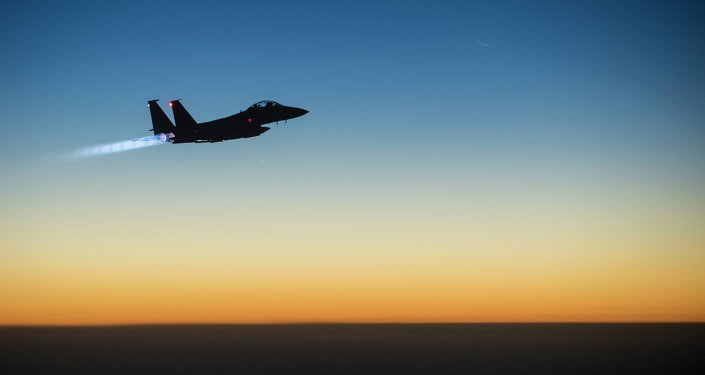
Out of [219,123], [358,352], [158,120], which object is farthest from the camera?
[358,352]

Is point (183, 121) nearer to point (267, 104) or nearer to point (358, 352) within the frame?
point (267, 104)

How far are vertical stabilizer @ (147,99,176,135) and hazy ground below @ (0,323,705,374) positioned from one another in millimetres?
47428

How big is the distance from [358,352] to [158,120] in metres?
71.2

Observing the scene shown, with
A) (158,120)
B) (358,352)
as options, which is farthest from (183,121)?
(358,352)

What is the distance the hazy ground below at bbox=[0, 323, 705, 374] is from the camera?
9090 centimetres

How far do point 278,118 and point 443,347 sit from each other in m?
79.2

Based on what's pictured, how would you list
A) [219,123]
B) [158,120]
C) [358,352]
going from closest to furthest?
[219,123], [158,120], [358,352]

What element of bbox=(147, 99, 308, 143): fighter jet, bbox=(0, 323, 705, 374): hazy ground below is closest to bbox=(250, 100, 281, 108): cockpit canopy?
bbox=(147, 99, 308, 143): fighter jet

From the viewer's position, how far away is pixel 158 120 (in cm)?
5412

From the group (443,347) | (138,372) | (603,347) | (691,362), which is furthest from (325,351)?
(691,362)

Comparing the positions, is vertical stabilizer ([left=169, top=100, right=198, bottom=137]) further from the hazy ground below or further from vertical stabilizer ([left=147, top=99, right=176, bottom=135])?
the hazy ground below

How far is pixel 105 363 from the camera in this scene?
99.1 meters

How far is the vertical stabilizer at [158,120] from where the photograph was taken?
53.6 metres

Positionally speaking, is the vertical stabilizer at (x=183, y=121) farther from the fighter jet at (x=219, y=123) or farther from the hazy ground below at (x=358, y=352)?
the hazy ground below at (x=358, y=352)
